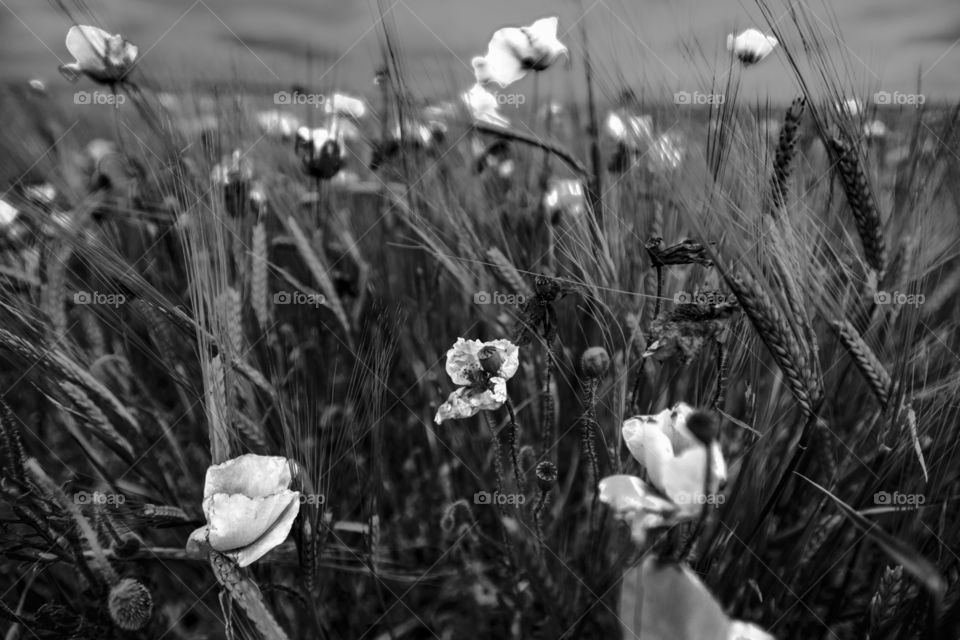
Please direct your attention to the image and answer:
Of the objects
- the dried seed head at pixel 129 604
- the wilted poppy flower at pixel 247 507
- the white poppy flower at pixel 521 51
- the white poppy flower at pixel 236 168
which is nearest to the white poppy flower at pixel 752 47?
the white poppy flower at pixel 521 51

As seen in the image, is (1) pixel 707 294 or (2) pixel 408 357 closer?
(1) pixel 707 294

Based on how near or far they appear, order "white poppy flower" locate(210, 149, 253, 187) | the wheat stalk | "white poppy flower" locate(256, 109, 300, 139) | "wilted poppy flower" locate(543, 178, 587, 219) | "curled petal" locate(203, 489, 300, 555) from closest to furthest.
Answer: "curled petal" locate(203, 489, 300, 555) < the wheat stalk < "white poppy flower" locate(210, 149, 253, 187) < "wilted poppy flower" locate(543, 178, 587, 219) < "white poppy flower" locate(256, 109, 300, 139)

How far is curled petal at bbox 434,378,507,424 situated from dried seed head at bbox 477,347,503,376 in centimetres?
1

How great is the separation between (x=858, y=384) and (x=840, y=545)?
201 mm

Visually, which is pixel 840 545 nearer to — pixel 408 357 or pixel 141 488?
pixel 408 357

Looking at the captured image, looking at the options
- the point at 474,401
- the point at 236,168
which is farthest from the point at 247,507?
the point at 236,168

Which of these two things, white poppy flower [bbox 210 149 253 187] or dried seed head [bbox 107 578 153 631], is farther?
white poppy flower [bbox 210 149 253 187]

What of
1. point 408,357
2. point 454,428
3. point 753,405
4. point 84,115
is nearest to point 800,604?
point 753,405

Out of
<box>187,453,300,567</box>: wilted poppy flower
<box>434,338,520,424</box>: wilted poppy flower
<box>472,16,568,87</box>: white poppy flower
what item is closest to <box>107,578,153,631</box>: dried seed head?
<box>187,453,300,567</box>: wilted poppy flower

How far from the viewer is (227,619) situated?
0.41 m

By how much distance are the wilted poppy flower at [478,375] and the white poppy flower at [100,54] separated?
58cm

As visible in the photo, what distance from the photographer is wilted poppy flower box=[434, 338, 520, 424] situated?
45 cm

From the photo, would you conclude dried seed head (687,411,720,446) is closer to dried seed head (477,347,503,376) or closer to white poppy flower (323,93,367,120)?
dried seed head (477,347,503,376)

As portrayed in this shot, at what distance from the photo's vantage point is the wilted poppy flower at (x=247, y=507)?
15.9 inches
